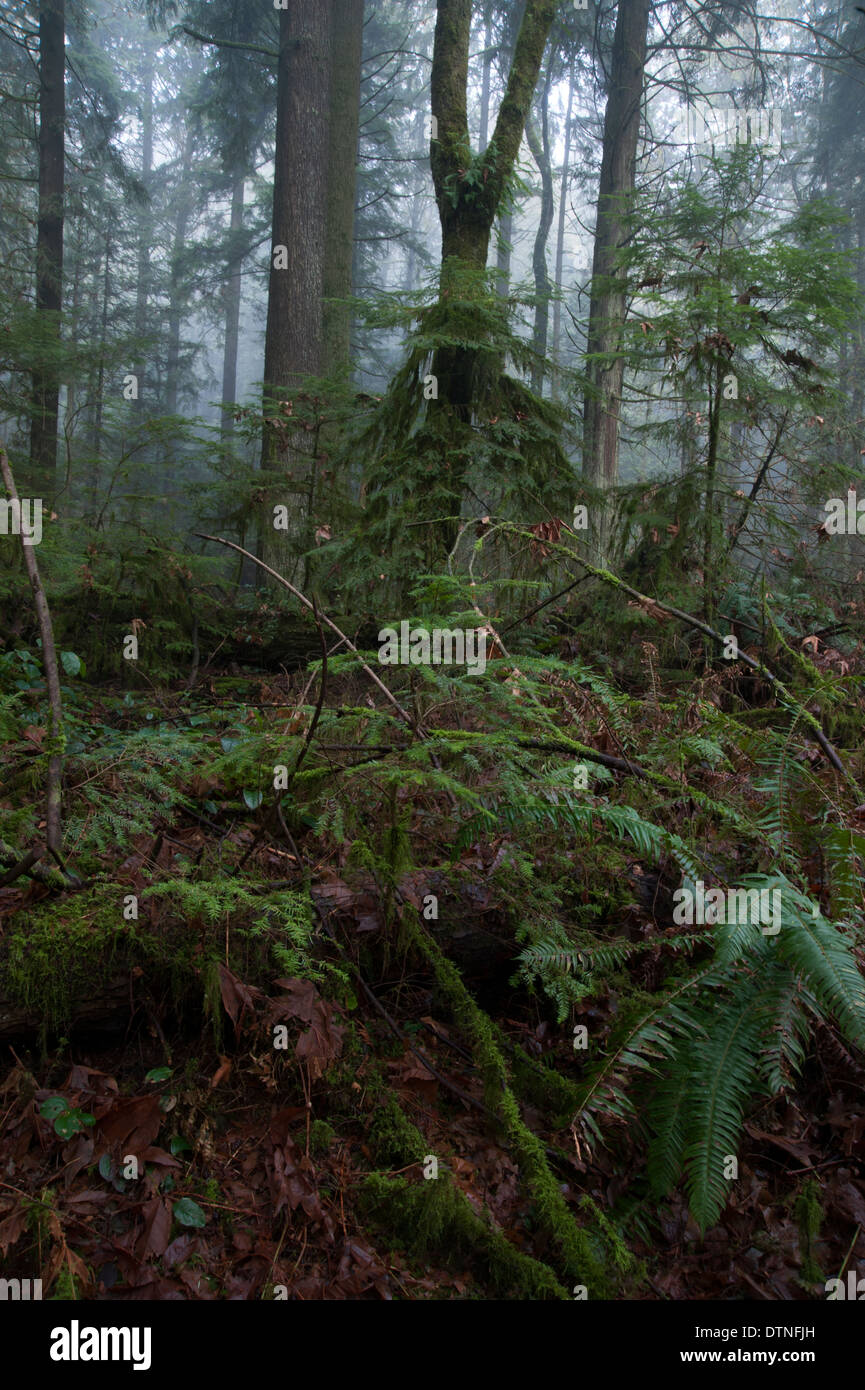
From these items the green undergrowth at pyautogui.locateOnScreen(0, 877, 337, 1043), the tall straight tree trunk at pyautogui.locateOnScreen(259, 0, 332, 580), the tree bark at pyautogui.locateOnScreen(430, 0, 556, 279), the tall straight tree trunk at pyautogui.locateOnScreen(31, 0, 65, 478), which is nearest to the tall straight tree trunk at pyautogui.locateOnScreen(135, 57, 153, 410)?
the tall straight tree trunk at pyautogui.locateOnScreen(31, 0, 65, 478)

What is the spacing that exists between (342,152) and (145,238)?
65.2 ft

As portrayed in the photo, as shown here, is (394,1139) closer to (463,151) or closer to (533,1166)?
(533,1166)

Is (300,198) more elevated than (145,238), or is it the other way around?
(145,238)

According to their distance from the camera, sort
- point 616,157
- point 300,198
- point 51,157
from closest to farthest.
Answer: point 300,198, point 616,157, point 51,157

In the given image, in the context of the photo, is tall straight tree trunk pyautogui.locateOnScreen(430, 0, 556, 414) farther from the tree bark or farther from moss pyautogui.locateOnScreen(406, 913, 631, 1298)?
moss pyautogui.locateOnScreen(406, 913, 631, 1298)

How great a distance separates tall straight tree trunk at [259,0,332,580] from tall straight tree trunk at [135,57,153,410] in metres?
6.78

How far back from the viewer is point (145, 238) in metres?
27.4

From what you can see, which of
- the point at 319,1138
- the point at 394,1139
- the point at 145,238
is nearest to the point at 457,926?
the point at 394,1139

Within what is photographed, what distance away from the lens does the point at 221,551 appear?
11664 millimetres

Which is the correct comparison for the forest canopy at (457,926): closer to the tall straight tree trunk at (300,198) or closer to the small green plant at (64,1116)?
the small green plant at (64,1116)

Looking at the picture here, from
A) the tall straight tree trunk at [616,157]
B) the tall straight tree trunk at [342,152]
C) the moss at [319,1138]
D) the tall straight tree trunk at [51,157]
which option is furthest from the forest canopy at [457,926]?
the tall straight tree trunk at [51,157]

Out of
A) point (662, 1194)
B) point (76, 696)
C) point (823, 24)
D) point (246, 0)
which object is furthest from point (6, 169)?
point (662, 1194)

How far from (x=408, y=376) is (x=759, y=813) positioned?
4743 millimetres
